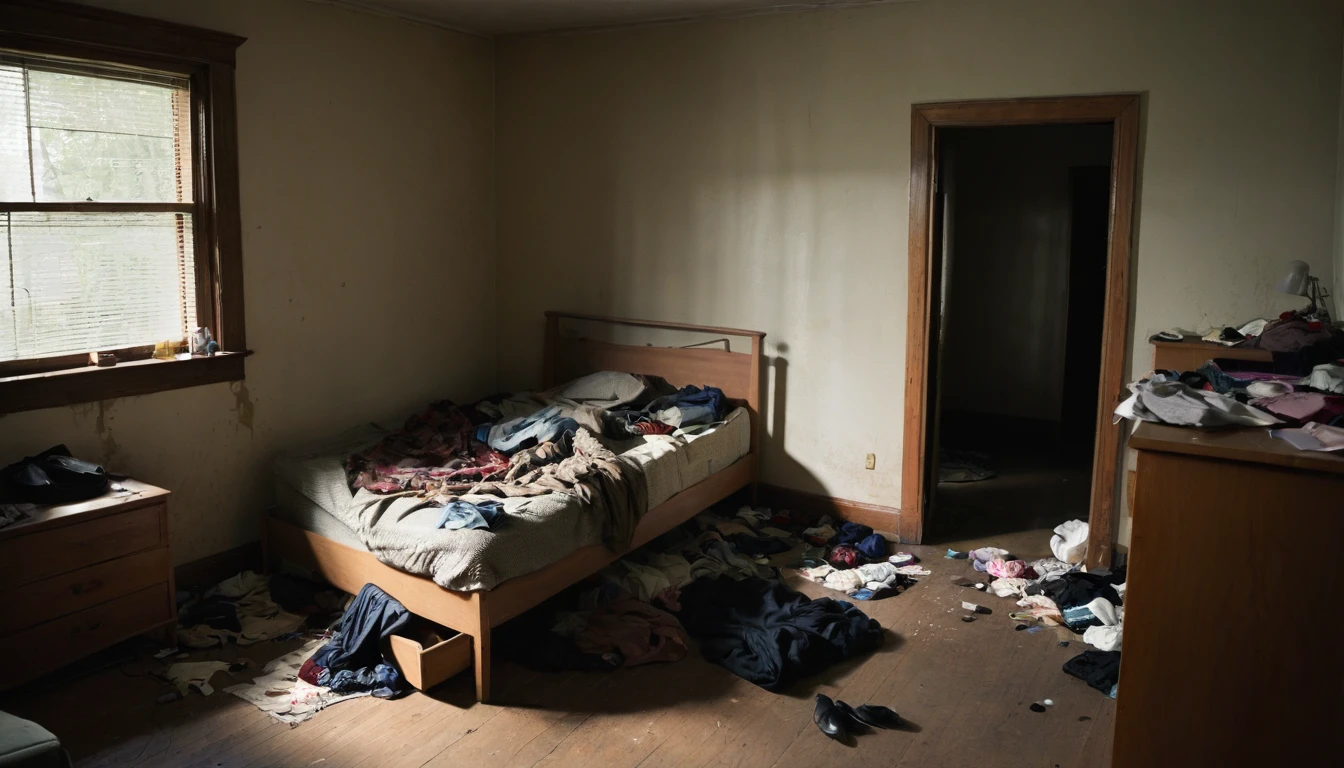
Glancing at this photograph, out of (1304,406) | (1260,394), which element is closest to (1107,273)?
(1260,394)

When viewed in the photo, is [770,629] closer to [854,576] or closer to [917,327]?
[854,576]

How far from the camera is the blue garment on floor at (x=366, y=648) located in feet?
10.3

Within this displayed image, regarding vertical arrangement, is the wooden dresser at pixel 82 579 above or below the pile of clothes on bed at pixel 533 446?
below

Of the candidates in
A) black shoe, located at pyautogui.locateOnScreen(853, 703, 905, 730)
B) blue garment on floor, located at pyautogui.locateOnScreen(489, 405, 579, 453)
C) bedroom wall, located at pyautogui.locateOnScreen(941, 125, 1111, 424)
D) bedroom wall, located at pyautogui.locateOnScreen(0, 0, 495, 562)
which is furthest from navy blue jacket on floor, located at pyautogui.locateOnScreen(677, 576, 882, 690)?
bedroom wall, located at pyautogui.locateOnScreen(941, 125, 1111, 424)

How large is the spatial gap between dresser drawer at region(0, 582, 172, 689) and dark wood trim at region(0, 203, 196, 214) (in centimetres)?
139

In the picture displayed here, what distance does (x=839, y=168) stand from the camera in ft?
14.7

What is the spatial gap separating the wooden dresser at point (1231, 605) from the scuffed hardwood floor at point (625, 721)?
3.14 ft

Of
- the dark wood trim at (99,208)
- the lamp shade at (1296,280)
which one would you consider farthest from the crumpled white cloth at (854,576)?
the dark wood trim at (99,208)

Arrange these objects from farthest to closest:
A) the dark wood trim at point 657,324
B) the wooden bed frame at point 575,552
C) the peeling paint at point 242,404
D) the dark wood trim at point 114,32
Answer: the dark wood trim at point 657,324 < the peeling paint at point 242,404 < the dark wood trim at point 114,32 < the wooden bed frame at point 575,552

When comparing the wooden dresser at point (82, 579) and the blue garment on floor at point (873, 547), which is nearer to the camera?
the wooden dresser at point (82, 579)

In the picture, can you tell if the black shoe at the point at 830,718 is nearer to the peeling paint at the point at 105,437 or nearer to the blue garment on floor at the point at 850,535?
the blue garment on floor at the point at 850,535

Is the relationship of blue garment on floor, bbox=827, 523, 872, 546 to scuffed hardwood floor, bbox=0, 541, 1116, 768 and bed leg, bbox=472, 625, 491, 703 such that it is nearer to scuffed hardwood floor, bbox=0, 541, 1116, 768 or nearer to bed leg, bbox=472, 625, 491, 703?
scuffed hardwood floor, bbox=0, 541, 1116, 768

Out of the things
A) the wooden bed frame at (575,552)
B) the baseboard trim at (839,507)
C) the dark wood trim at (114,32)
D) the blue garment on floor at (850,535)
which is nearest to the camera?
the wooden bed frame at (575,552)

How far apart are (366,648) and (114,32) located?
2351 millimetres
